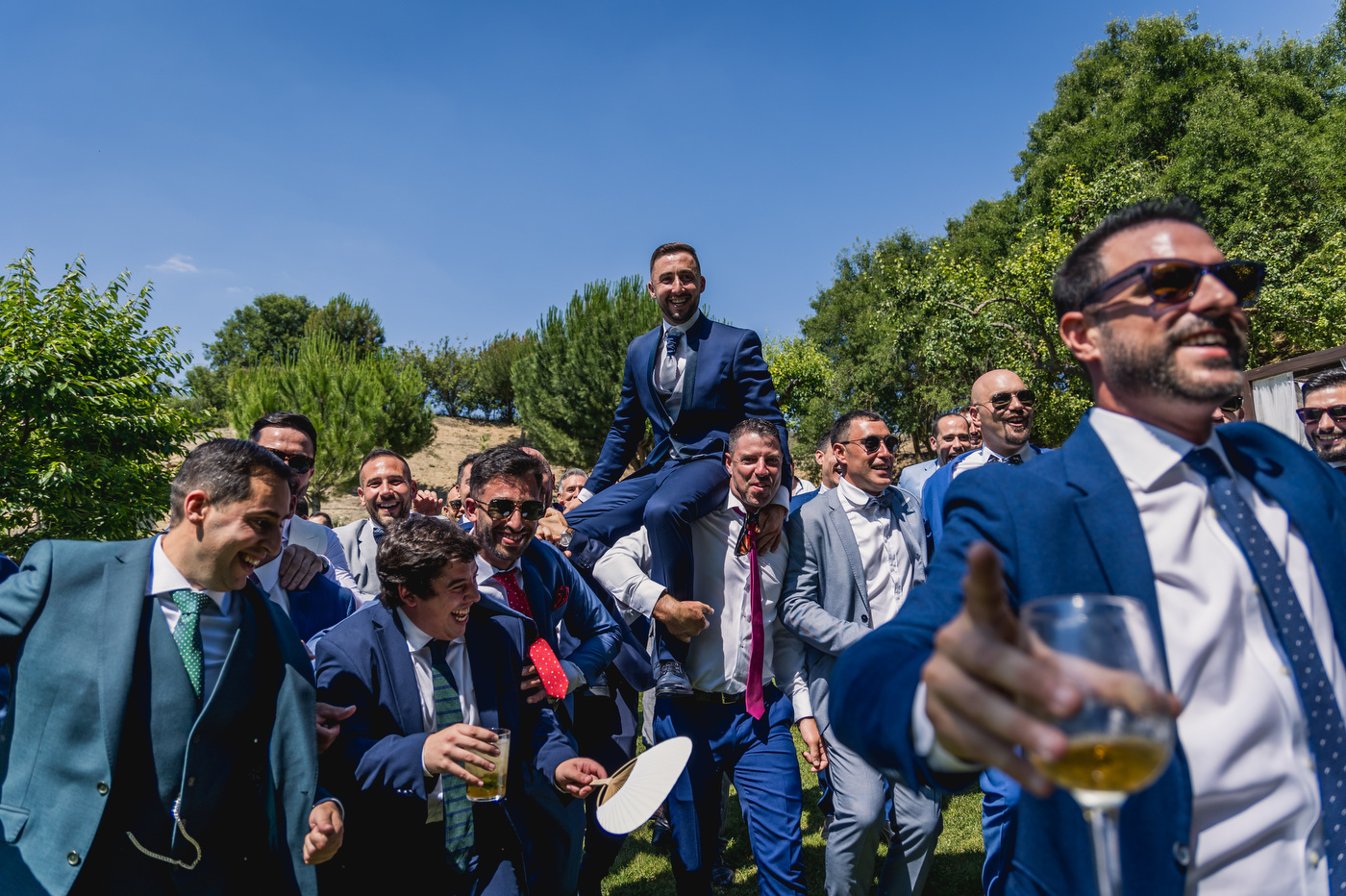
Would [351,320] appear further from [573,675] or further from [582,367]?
[573,675]

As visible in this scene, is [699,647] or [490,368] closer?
[699,647]

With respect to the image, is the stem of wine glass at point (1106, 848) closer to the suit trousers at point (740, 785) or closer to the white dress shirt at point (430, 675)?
the white dress shirt at point (430, 675)

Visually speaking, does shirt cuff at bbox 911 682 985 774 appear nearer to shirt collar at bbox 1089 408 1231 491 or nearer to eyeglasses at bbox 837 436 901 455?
shirt collar at bbox 1089 408 1231 491

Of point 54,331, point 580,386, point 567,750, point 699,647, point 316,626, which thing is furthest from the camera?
point 580,386

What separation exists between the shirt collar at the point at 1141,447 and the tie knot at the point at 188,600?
9.50 feet

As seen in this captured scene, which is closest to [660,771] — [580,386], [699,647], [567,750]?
[567,750]

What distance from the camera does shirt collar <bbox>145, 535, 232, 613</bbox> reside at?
9.27 ft

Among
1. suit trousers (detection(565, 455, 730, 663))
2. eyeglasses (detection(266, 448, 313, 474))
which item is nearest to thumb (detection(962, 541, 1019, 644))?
suit trousers (detection(565, 455, 730, 663))

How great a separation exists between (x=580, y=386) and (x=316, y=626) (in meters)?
29.3

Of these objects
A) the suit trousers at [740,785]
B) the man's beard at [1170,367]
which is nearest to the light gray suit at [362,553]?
the suit trousers at [740,785]

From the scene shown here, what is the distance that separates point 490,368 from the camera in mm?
57688

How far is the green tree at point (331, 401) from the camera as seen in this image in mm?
29531

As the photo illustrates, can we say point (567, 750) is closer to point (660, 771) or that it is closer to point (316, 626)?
point (660, 771)

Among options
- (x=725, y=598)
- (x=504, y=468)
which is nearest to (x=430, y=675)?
(x=504, y=468)
